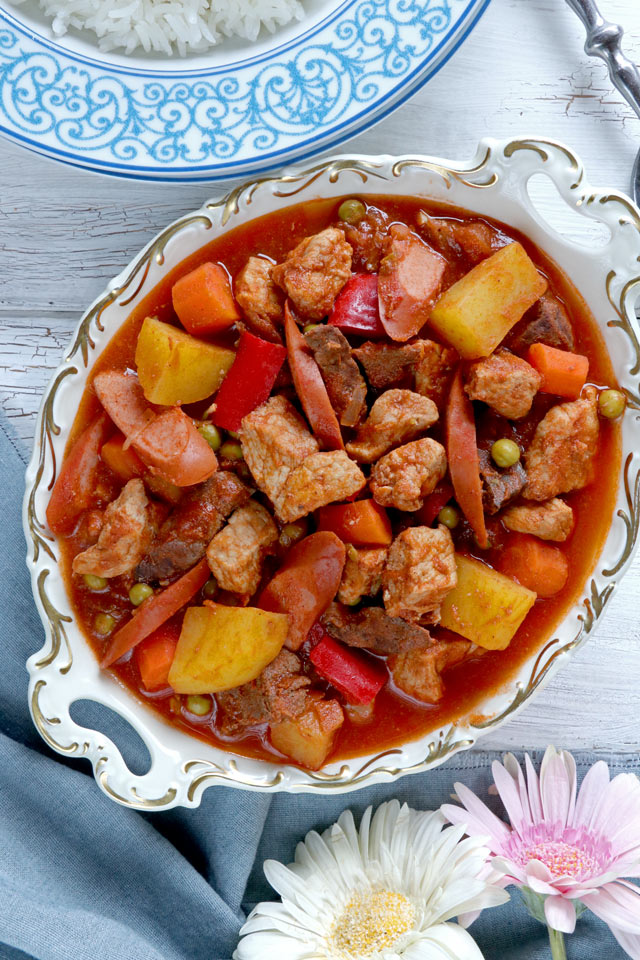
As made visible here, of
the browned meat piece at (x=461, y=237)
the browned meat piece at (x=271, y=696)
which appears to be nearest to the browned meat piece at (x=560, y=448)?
the browned meat piece at (x=461, y=237)

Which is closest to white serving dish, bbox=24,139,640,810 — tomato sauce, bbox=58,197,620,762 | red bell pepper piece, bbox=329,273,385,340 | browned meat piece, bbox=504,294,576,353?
tomato sauce, bbox=58,197,620,762

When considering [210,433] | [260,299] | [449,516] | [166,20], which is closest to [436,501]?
[449,516]

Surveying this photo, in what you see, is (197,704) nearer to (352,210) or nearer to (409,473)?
(409,473)

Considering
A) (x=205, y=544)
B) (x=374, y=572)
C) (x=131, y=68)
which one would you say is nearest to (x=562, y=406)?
(x=374, y=572)

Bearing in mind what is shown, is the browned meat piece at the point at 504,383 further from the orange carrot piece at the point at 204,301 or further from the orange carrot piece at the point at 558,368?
the orange carrot piece at the point at 204,301

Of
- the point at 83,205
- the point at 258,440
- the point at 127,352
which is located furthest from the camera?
the point at 83,205

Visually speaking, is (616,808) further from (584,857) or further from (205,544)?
(205,544)

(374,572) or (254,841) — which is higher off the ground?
(374,572)
